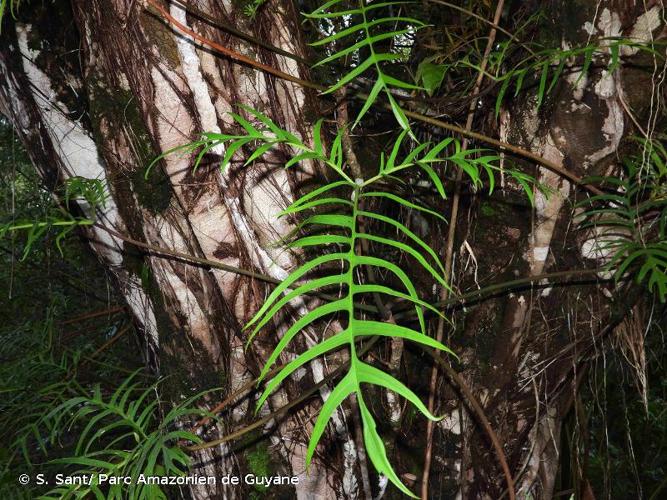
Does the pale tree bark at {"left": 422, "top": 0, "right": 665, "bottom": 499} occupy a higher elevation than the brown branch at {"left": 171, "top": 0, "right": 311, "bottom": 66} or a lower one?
lower

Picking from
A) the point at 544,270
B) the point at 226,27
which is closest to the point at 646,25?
the point at 544,270

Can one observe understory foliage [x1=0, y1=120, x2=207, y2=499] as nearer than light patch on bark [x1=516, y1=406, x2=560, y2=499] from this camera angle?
Yes

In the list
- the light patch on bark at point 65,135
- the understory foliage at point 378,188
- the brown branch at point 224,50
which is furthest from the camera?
the light patch on bark at point 65,135

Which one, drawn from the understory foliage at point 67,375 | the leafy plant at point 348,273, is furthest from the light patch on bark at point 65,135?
the leafy plant at point 348,273

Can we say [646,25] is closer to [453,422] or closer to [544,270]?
[544,270]

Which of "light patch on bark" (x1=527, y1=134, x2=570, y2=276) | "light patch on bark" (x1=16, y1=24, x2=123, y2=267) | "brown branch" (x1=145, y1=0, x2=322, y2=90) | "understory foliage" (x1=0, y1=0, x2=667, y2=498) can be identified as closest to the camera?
"understory foliage" (x1=0, y1=0, x2=667, y2=498)

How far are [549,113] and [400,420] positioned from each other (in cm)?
58

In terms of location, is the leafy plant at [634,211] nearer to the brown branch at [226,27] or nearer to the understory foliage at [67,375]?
the brown branch at [226,27]

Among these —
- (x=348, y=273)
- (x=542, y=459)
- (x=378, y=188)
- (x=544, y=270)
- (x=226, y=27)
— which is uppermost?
(x=226, y=27)

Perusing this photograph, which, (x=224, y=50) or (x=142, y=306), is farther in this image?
(x=142, y=306)

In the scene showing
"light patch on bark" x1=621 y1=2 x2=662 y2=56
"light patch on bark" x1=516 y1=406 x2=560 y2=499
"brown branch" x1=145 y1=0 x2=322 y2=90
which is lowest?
"light patch on bark" x1=516 y1=406 x2=560 y2=499

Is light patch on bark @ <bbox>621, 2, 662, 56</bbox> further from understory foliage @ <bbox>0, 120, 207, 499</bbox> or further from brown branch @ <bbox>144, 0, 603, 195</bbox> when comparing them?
understory foliage @ <bbox>0, 120, 207, 499</bbox>

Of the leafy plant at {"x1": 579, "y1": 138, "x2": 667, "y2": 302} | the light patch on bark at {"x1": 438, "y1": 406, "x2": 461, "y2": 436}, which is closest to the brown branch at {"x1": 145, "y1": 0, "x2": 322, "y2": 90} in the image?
the leafy plant at {"x1": 579, "y1": 138, "x2": 667, "y2": 302}

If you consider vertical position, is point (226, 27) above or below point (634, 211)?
above
